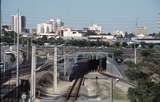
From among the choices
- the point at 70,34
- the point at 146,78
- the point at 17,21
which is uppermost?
the point at 17,21

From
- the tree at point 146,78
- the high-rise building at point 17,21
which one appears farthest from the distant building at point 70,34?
the tree at point 146,78

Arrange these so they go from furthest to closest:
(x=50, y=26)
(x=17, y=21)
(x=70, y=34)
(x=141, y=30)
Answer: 1. (x=50, y=26)
2. (x=70, y=34)
3. (x=141, y=30)
4. (x=17, y=21)

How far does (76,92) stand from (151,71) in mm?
10639

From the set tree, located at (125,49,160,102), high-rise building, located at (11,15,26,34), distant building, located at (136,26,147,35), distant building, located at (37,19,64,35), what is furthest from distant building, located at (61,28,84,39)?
tree, located at (125,49,160,102)

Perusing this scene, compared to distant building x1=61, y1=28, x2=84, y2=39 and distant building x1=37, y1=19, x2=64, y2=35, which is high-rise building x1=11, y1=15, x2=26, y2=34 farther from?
distant building x1=37, y1=19, x2=64, y2=35

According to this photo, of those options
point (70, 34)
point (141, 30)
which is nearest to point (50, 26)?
point (70, 34)

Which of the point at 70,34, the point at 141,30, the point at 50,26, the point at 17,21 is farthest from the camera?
the point at 50,26

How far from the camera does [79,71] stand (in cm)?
5197

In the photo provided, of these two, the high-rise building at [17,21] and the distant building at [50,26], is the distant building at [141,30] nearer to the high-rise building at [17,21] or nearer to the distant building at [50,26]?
the distant building at [50,26]

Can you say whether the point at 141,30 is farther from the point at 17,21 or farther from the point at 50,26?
the point at 17,21

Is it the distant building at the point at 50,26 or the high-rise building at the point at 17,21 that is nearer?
the high-rise building at the point at 17,21

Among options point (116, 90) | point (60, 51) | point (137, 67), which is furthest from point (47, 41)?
point (137, 67)

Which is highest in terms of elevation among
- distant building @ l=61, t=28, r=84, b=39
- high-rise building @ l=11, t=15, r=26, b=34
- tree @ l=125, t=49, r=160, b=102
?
high-rise building @ l=11, t=15, r=26, b=34

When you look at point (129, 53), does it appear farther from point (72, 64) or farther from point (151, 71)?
point (151, 71)
